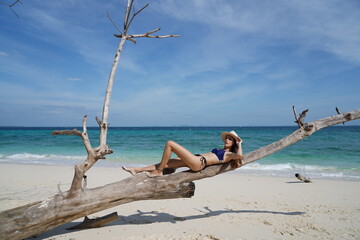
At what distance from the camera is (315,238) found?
13.0 ft

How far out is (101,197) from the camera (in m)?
3.56

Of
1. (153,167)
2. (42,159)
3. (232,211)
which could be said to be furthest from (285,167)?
(42,159)

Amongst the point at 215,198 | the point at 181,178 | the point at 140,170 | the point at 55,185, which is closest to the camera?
the point at 181,178

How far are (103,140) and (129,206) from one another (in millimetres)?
2923

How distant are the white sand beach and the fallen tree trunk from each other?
688 millimetres

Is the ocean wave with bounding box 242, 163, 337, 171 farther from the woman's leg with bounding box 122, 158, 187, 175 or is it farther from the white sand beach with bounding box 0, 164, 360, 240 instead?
the woman's leg with bounding box 122, 158, 187, 175

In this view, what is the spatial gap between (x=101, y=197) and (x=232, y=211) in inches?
119

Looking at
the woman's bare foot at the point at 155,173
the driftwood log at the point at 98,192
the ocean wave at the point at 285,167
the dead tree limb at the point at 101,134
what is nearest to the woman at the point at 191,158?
the woman's bare foot at the point at 155,173

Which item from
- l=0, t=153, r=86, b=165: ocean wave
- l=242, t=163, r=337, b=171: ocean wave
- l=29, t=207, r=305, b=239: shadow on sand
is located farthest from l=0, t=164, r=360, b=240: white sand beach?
l=0, t=153, r=86, b=165: ocean wave

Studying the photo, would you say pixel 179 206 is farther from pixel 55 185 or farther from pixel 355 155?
pixel 355 155

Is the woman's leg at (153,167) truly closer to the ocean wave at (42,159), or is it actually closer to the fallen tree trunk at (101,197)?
the fallen tree trunk at (101,197)

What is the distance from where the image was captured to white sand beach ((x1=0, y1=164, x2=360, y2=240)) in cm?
407

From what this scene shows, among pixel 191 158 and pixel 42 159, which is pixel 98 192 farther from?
pixel 42 159

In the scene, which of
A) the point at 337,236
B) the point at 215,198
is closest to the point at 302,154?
the point at 215,198
